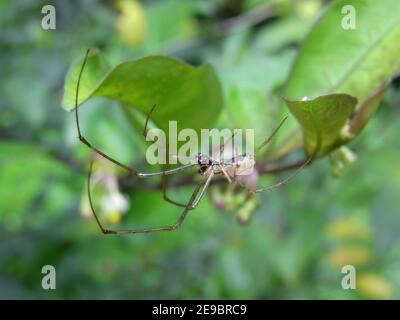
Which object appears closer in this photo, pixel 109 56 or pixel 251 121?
pixel 251 121

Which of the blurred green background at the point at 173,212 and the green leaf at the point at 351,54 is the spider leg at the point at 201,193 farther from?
the blurred green background at the point at 173,212

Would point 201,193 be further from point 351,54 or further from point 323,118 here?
point 351,54

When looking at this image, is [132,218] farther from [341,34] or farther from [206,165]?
[341,34]

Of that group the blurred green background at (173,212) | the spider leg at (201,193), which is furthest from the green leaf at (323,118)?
the blurred green background at (173,212)

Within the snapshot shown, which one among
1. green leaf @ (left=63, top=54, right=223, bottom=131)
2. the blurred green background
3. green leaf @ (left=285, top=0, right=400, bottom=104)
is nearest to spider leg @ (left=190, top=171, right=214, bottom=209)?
green leaf @ (left=63, top=54, right=223, bottom=131)

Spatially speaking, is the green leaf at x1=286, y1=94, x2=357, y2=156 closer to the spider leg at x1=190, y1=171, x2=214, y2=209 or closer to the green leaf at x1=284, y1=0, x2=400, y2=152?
the green leaf at x1=284, y1=0, x2=400, y2=152
